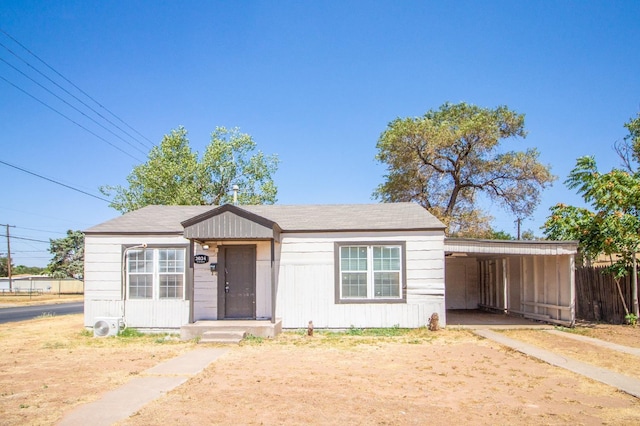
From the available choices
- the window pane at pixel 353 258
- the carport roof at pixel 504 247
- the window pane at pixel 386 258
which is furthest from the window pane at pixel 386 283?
the carport roof at pixel 504 247

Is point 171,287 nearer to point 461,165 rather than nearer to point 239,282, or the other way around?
point 239,282

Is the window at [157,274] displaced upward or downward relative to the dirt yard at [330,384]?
upward

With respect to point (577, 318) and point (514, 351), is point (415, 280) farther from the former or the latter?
point (577, 318)

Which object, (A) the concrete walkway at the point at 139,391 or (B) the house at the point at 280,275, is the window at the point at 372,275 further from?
(A) the concrete walkway at the point at 139,391

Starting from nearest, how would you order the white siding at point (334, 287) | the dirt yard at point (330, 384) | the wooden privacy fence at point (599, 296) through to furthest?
the dirt yard at point (330, 384) → the white siding at point (334, 287) → the wooden privacy fence at point (599, 296)

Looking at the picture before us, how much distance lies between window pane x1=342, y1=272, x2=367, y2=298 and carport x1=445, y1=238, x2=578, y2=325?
2.60 metres

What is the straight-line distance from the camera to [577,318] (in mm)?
17578

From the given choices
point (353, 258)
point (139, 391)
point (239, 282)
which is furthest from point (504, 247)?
point (139, 391)

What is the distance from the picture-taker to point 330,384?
8.05 metres

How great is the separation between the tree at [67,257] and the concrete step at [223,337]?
43.9 m

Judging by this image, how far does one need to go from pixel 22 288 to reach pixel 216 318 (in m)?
53.8

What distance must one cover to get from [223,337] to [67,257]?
46.2 m

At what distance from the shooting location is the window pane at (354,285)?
1449 centimetres

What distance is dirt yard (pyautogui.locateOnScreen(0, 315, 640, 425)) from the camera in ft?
20.9
